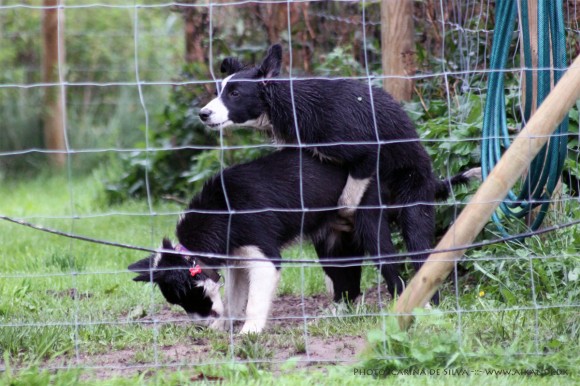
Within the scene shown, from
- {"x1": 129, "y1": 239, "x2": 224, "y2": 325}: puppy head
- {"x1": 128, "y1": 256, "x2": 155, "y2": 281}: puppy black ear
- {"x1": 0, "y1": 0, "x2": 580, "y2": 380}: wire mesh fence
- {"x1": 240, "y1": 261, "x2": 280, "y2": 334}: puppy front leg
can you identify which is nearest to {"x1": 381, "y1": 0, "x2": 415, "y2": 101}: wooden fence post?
{"x1": 0, "y1": 0, "x2": 580, "y2": 380}: wire mesh fence

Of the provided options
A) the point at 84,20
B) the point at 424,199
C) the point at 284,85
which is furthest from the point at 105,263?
the point at 84,20

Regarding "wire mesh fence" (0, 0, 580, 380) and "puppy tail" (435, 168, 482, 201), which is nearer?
"wire mesh fence" (0, 0, 580, 380)

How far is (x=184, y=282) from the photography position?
4.90m

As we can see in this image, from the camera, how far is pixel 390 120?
17.3 ft

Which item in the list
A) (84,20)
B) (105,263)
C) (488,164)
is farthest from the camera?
(84,20)

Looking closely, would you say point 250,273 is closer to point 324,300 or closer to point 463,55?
point 324,300

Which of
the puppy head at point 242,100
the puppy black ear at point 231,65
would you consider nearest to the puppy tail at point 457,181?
the puppy head at point 242,100

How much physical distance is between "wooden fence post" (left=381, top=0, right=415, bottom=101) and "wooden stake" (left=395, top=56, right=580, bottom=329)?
2.74 metres

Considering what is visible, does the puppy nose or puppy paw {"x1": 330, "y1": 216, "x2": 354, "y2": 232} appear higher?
the puppy nose

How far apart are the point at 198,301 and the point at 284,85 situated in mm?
1392

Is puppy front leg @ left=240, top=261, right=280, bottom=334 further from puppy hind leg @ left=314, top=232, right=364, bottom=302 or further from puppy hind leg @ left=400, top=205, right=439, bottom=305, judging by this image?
→ puppy hind leg @ left=400, top=205, right=439, bottom=305

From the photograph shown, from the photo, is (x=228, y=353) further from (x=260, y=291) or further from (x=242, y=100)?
(x=242, y=100)

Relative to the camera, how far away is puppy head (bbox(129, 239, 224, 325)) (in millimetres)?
4877

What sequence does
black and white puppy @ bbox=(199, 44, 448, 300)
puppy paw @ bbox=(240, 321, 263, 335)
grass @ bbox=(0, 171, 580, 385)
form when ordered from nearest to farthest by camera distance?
1. grass @ bbox=(0, 171, 580, 385)
2. puppy paw @ bbox=(240, 321, 263, 335)
3. black and white puppy @ bbox=(199, 44, 448, 300)
